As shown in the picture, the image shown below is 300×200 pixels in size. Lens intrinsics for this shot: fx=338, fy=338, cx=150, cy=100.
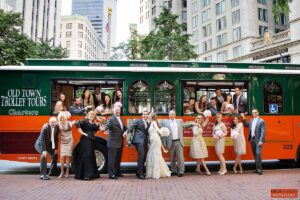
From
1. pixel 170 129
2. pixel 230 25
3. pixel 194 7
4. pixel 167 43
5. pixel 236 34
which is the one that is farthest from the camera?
pixel 194 7

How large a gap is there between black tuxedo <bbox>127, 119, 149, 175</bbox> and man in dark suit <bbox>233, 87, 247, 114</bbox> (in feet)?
10.3

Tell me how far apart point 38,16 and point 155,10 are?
3039 centimetres

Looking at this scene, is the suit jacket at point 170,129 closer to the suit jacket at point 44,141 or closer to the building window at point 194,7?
the suit jacket at point 44,141

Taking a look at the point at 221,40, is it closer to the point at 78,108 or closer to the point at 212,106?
the point at 212,106

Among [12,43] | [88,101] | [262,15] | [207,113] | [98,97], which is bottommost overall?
[207,113]

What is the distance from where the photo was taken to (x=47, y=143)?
9773 millimetres

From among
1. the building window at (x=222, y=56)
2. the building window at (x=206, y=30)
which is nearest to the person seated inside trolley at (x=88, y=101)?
the building window at (x=222, y=56)

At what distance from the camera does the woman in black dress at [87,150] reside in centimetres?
973

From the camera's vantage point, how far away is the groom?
10305 millimetres

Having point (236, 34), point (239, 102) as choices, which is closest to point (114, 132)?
point (239, 102)

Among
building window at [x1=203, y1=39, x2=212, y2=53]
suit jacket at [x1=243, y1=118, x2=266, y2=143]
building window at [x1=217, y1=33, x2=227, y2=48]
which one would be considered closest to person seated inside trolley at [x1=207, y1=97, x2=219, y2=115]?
suit jacket at [x1=243, y1=118, x2=266, y2=143]

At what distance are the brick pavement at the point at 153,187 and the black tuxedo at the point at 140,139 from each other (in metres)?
0.52

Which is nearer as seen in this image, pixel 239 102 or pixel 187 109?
pixel 187 109

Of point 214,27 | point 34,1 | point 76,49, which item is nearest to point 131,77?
point 214,27
